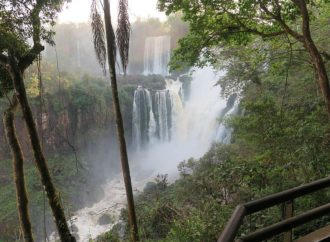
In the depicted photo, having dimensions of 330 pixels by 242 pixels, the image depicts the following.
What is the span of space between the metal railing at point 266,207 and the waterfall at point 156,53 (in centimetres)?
4411

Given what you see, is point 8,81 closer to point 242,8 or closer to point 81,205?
point 242,8

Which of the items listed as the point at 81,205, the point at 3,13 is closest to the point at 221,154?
the point at 3,13

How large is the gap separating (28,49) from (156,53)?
1600 inches

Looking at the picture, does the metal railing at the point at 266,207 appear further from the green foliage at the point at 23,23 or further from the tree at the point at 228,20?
the green foliage at the point at 23,23

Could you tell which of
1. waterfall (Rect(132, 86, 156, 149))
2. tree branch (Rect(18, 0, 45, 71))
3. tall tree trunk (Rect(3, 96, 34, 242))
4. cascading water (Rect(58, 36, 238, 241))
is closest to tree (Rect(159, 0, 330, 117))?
tree branch (Rect(18, 0, 45, 71))

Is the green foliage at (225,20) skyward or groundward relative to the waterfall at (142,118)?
skyward

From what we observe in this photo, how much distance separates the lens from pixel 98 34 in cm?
739

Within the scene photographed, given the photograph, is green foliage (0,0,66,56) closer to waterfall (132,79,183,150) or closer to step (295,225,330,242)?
step (295,225,330,242)

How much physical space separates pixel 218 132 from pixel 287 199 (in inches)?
950

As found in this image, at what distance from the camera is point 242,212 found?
6.08ft

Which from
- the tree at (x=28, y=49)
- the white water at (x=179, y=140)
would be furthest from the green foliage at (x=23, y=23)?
the white water at (x=179, y=140)

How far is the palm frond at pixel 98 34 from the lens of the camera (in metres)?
7.38

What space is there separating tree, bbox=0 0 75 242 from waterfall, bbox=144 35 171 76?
125 feet

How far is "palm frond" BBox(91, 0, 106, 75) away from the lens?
24.2 ft
